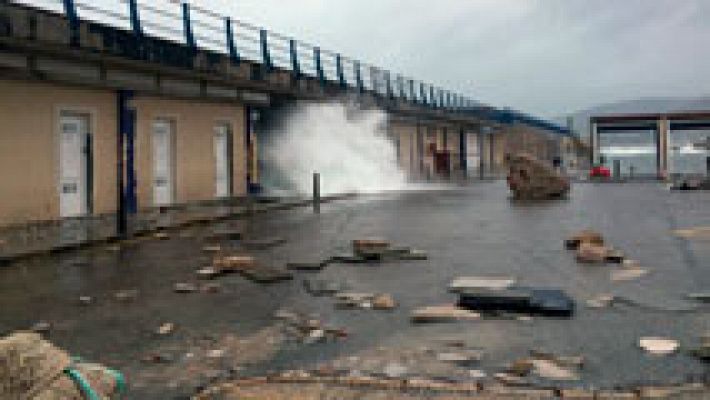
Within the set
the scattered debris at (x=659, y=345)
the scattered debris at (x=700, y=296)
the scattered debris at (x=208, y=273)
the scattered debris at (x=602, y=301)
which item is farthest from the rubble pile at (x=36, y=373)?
the scattered debris at (x=700, y=296)

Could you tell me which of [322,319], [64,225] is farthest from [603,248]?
[64,225]

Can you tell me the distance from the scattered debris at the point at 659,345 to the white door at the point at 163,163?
13985 mm

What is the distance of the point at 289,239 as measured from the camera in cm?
1309

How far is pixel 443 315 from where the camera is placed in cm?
686

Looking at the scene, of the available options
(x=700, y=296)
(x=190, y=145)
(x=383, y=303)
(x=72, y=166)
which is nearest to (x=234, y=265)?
(x=383, y=303)

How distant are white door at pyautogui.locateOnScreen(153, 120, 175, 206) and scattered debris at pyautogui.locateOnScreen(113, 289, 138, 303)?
352 inches

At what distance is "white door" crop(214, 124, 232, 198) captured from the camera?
20516 millimetres

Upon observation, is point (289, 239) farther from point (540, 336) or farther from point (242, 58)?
Result: point (242, 58)

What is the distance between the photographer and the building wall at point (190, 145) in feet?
55.6

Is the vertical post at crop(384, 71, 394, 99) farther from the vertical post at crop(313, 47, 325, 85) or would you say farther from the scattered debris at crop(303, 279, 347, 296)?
the scattered debris at crop(303, 279, 347, 296)

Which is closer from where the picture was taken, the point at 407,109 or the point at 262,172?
the point at 262,172

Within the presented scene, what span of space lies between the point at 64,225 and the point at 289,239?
16.0 ft

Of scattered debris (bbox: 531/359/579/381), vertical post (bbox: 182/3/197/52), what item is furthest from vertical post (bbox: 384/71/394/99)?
scattered debris (bbox: 531/359/579/381)

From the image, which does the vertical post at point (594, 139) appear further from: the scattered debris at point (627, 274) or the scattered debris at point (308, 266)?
the scattered debris at point (308, 266)
